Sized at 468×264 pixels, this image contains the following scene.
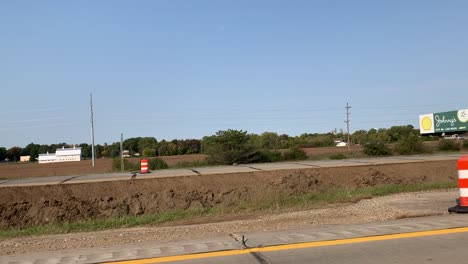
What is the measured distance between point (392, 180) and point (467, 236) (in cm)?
1497

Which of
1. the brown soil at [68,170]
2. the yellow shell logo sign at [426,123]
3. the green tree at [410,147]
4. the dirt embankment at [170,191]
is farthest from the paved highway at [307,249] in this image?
the yellow shell logo sign at [426,123]

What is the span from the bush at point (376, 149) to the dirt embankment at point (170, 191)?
2255 cm

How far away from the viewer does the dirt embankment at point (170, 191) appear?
17.6 metres

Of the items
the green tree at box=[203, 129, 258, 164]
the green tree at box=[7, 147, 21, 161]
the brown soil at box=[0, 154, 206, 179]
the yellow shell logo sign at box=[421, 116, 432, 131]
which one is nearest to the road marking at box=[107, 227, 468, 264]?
the brown soil at box=[0, 154, 206, 179]

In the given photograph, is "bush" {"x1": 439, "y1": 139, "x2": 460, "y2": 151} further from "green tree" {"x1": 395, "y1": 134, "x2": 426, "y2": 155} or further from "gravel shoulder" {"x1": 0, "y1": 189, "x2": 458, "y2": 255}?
"gravel shoulder" {"x1": 0, "y1": 189, "x2": 458, "y2": 255}

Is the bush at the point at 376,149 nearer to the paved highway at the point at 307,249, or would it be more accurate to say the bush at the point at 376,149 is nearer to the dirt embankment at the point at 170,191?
the dirt embankment at the point at 170,191

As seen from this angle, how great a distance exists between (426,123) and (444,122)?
150 inches

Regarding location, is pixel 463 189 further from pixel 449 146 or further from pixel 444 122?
pixel 444 122

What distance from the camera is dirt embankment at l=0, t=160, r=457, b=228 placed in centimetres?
1761

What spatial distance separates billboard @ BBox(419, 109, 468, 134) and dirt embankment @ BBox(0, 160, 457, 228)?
6795 centimetres

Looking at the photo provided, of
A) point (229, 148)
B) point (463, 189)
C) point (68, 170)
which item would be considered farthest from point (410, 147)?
point (463, 189)

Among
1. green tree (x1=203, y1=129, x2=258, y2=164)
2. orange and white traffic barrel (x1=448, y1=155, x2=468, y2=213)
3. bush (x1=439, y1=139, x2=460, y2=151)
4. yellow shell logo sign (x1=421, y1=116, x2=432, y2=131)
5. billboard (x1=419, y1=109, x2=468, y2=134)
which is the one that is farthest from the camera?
yellow shell logo sign (x1=421, y1=116, x2=432, y2=131)

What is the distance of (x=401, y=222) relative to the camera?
8.21 m

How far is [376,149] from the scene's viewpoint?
45.6m
